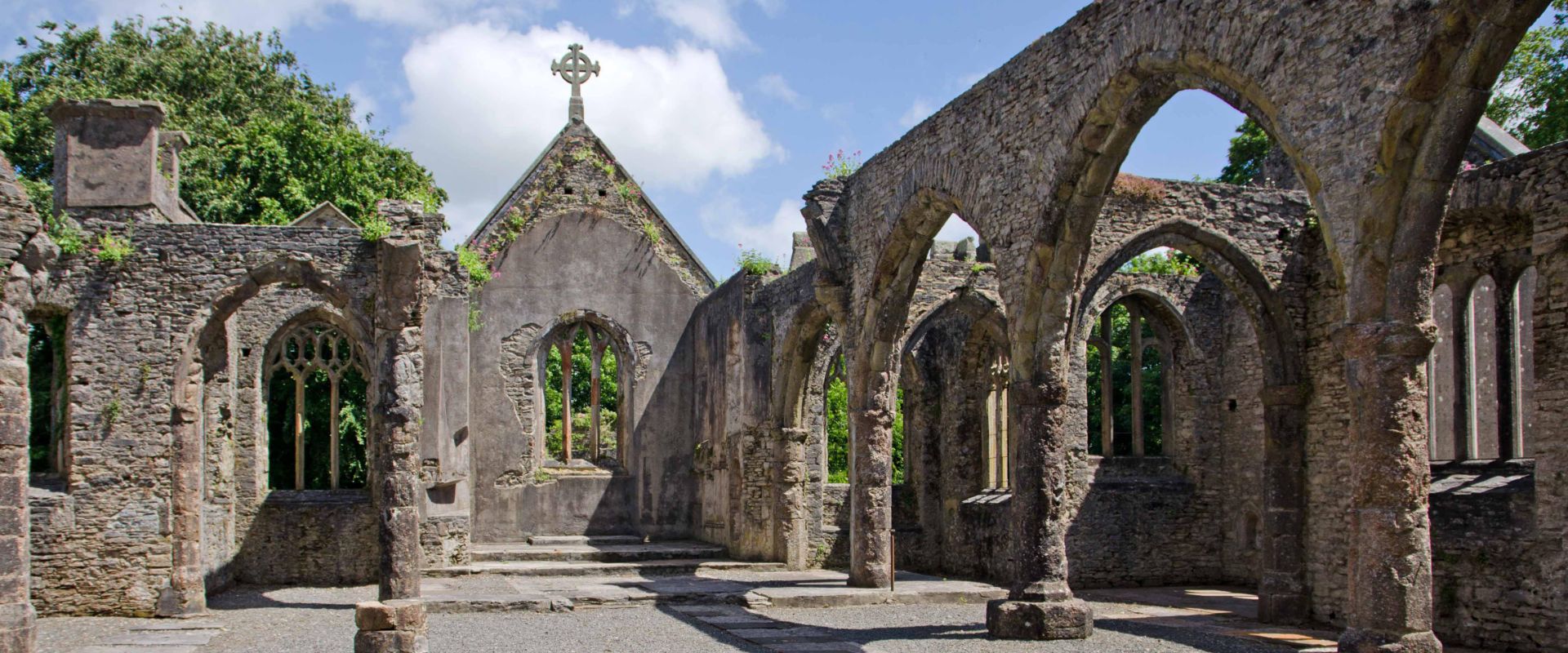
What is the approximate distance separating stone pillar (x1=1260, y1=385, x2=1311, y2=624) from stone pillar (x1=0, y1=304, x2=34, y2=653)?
1035 centimetres

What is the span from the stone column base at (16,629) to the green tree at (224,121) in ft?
41.5

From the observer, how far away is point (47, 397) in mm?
18266

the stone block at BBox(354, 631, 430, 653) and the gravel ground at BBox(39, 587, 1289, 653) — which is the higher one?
the stone block at BBox(354, 631, 430, 653)

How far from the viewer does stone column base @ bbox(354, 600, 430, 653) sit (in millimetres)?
10234

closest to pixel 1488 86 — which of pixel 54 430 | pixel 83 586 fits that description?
pixel 83 586

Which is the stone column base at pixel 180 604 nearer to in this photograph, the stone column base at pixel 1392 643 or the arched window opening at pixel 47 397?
the arched window opening at pixel 47 397

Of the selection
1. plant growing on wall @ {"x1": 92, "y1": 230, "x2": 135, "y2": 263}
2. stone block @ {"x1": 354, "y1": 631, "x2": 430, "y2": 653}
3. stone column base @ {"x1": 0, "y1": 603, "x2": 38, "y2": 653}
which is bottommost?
stone block @ {"x1": 354, "y1": 631, "x2": 430, "y2": 653}

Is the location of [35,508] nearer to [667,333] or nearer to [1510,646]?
[667,333]

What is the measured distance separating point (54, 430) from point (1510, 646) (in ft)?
45.7

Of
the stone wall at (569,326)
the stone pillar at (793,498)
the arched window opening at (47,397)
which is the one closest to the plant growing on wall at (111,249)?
the arched window opening at (47,397)

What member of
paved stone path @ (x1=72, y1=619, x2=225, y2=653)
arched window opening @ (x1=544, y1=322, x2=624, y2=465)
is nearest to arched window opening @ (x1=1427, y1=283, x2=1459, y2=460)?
arched window opening @ (x1=544, y1=322, x2=624, y2=465)

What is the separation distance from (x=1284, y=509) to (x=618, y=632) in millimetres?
6368

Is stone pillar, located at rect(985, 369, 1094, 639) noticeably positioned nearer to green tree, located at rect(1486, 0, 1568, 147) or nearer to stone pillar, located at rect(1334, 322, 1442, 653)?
stone pillar, located at rect(1334, 322, 1442, 653)

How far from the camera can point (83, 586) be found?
13305 millimetres
